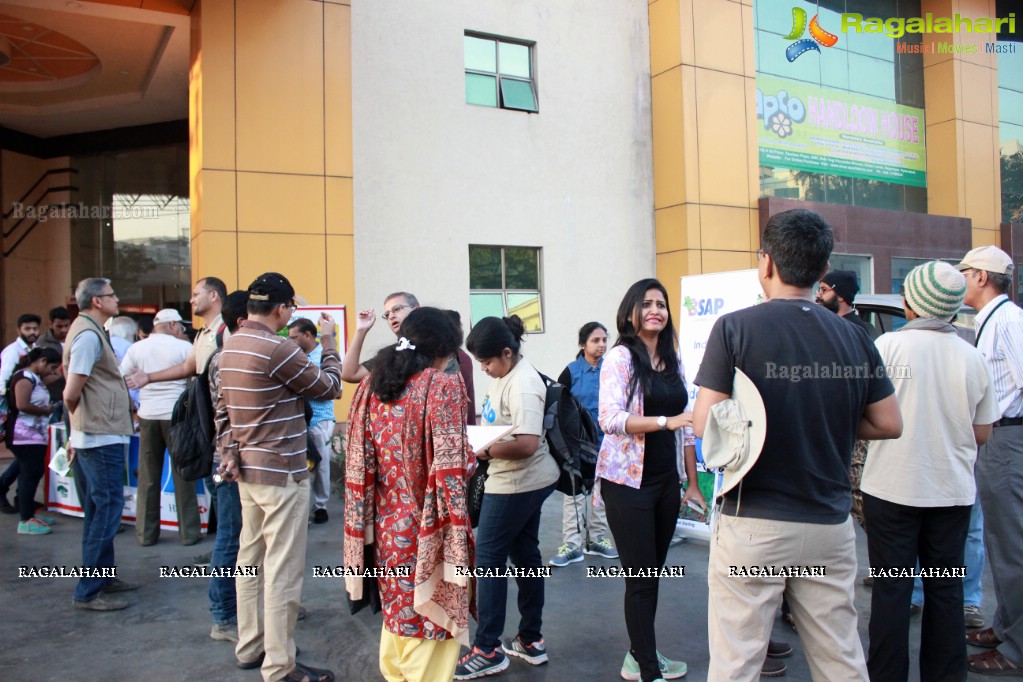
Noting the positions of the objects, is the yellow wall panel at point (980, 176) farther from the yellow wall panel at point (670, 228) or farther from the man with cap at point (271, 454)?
the man with cap at point (271, 454)

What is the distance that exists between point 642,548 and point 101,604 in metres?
3.66

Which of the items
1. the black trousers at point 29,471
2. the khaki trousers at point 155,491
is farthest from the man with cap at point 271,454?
the black trousers at point 29,471

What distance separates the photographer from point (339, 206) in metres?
9.31

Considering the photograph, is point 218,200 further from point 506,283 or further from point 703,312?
point 703,312

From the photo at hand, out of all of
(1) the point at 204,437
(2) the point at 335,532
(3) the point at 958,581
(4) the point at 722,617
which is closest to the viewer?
(4) the point at 722,617

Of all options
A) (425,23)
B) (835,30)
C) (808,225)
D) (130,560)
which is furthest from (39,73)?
(835,30)

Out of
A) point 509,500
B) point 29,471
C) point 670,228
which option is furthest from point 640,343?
point 670,228

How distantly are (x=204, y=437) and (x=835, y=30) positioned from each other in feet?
46.7

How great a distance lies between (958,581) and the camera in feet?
11.0

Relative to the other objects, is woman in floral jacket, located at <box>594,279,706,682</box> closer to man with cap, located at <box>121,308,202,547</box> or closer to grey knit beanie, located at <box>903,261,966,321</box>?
grey knit beanie, located at <box>903,261,966,321</box>

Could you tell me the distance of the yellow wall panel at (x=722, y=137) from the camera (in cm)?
1191

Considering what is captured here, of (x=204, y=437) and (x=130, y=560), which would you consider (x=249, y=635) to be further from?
(x=130, y=560)

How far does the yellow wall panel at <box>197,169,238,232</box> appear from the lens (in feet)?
28.3

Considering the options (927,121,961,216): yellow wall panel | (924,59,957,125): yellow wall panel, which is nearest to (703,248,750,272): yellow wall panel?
(927,121,961,216): yellow wall panel
